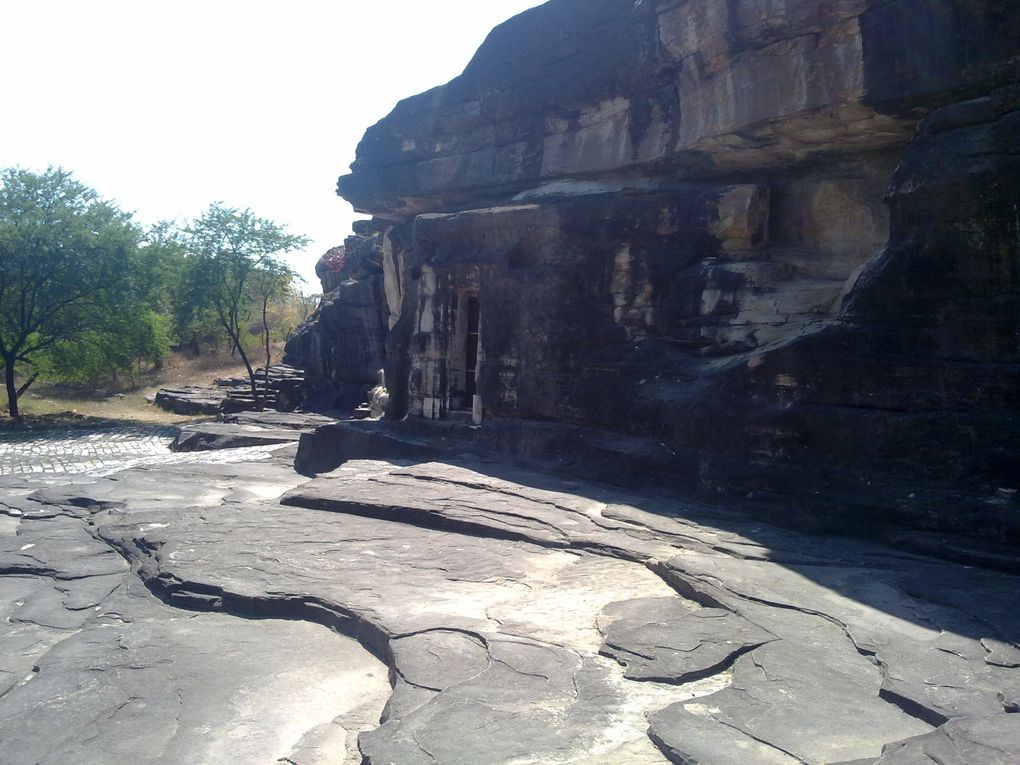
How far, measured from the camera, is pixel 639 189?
8188 mm

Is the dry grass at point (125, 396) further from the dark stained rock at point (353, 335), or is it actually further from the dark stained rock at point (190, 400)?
the dark stained rock at point (353, 335)

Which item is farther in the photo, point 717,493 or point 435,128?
point 435,128

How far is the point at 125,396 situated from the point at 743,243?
2456 cm

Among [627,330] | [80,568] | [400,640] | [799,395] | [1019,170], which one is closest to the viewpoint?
[400,640]

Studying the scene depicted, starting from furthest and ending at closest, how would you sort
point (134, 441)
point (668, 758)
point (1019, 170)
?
point (134, 441)
point (1019, 170)
point (668, 758)

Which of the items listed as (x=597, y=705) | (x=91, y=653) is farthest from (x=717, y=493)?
(x=91, y=653)

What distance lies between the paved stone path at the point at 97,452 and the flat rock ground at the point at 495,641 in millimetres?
5978

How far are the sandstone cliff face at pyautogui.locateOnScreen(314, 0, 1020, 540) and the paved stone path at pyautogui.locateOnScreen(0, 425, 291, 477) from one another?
3975 millimetres

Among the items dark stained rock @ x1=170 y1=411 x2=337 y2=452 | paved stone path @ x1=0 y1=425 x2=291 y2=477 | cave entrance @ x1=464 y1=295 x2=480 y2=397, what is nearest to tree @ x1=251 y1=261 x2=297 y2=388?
paved stone path @ x1=0 y1=425 x2=291 y2=477

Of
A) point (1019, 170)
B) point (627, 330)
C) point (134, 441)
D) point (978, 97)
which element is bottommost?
point (134, 441)

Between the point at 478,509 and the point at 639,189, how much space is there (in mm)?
3439

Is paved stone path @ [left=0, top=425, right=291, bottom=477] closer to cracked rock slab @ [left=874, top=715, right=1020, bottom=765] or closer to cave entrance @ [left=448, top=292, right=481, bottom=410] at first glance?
cave entrance @ [left=448, top=292, right=481, bottom=410]

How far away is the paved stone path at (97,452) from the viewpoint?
12578 millimetres

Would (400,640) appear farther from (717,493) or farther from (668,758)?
(717,493)
